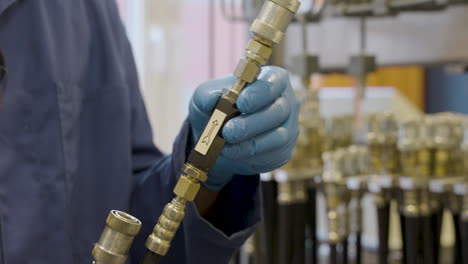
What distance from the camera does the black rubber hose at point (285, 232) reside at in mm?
1096

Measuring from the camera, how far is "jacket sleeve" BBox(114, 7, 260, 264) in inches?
23.2

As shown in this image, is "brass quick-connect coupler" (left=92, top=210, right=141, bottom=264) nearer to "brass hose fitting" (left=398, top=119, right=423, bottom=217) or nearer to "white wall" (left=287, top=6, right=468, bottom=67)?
"brass hose fitting" (left=398, top=119, right=423, bottom=217)

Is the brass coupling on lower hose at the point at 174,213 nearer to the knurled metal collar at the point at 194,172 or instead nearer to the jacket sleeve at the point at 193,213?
the knurled metal collar at the point at 194,172

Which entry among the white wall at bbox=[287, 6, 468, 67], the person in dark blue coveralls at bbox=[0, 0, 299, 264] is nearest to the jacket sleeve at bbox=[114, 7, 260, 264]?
the person in dark blue coveralls at bbox=[0, 0, 299, 264]

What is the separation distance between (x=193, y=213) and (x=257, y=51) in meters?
0.20

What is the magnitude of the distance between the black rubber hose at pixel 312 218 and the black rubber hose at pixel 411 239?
0.62 ft

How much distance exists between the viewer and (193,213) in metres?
0.57

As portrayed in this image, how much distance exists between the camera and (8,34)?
0.67m

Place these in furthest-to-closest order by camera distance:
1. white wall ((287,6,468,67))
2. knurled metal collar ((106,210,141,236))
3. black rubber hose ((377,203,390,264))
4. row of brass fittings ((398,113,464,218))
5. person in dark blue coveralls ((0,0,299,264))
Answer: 1. white wall ((287,6,468,67))
2. black rubber hose ((377,203,390,264))
3. row of brass fittings ((398,113,464,218))
4. person in dark blue coveralls ((0,0,299,264))
5. knurled metal collar ((106,210,141,236))

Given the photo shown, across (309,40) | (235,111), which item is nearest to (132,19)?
(309,40)

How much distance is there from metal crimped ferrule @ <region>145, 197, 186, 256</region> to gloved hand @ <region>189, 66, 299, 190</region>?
0.07 meters

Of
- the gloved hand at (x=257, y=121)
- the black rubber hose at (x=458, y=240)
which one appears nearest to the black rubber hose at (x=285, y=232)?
the black rubber hose at (x=458, y=240)

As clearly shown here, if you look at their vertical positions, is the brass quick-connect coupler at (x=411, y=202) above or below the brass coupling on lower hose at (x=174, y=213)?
below

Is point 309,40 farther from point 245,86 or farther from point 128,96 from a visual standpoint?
point 245,86
